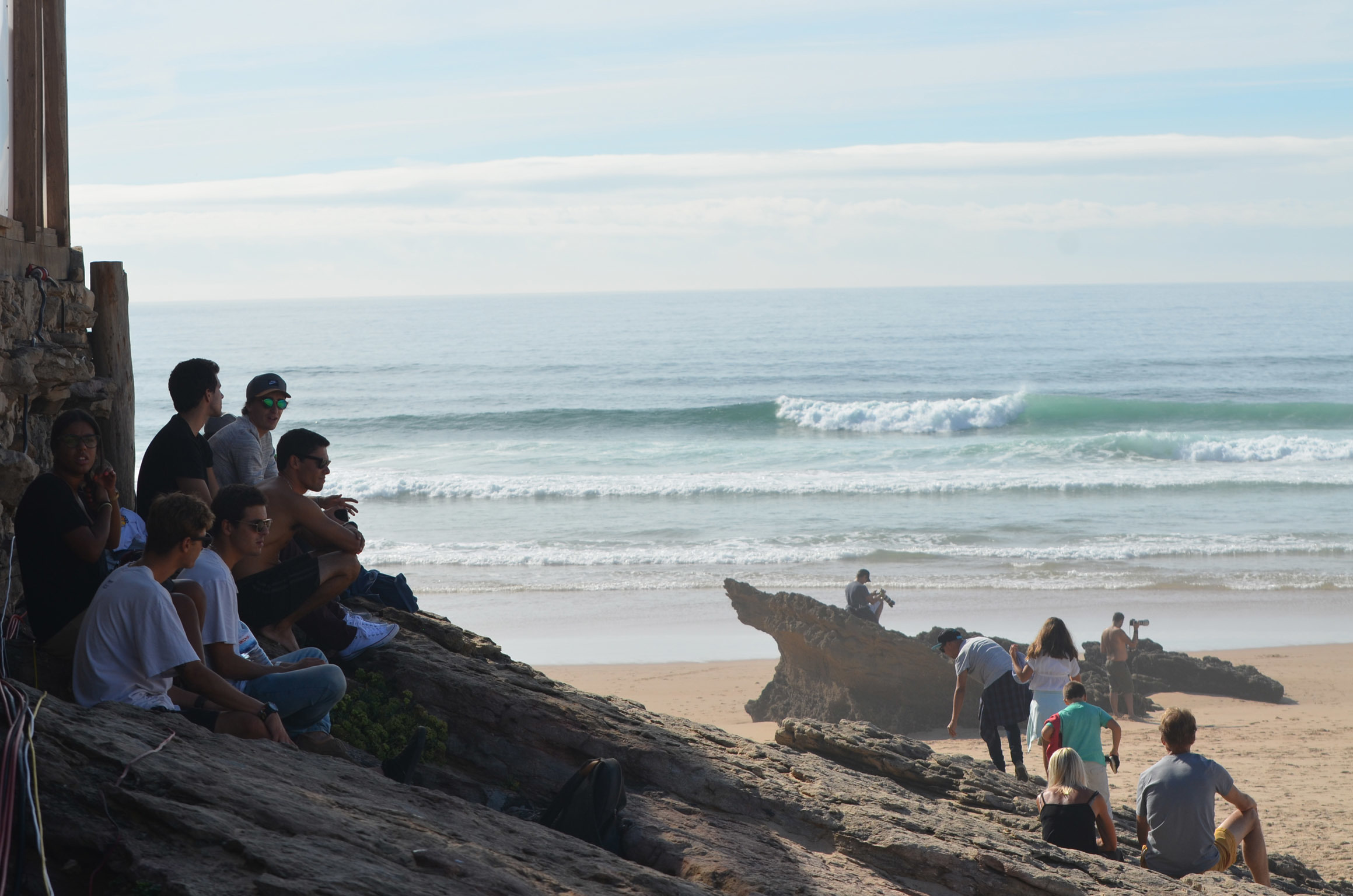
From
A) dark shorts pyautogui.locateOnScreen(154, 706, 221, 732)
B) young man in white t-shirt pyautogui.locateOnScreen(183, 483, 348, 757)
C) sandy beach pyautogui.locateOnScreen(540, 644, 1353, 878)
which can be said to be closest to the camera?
dark shorts pyautogui.locateOnScreen(154, 706, 221, 732)

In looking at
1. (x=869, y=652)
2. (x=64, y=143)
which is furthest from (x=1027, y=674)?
(x=64, y=143)

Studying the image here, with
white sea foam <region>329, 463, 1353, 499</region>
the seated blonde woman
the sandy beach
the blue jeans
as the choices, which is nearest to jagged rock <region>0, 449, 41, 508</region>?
the blue jeans

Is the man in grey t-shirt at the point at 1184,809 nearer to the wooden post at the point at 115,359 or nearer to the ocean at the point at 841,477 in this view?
the wooden post at the point at 115,359

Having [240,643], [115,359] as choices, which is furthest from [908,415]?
[240,643]

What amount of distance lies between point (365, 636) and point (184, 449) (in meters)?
1.37

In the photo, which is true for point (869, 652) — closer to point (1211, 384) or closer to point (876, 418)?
point (876, 418)

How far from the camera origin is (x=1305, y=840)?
7.88m

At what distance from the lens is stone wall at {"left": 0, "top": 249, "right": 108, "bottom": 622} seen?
5238mm

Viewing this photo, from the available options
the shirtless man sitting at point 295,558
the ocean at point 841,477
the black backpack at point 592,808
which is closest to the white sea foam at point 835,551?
the ocean at point 841,477

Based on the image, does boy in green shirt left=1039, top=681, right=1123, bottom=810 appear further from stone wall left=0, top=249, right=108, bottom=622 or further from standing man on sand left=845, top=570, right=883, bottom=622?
stone wall left=0, top=249, right=108, bottom=622

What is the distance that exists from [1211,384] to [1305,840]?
123ft

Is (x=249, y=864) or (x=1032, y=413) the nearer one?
(x=249, y=864)

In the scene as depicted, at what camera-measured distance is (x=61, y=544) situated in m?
4.45

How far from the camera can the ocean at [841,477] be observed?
15773 mm
